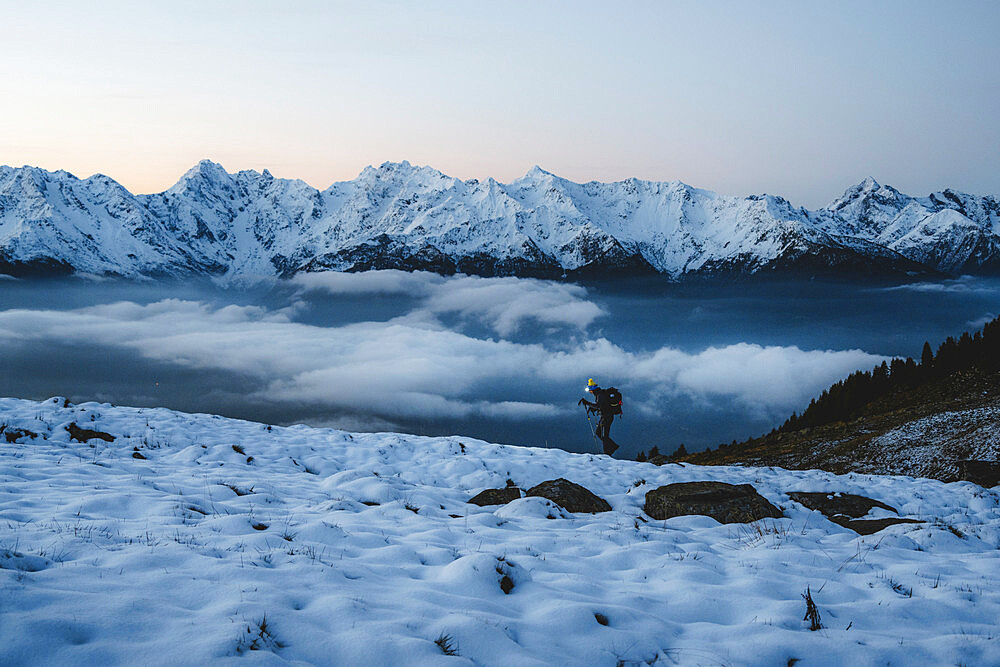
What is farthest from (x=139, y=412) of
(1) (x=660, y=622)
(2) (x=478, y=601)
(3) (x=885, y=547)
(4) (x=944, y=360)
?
(4) (x=944, y=360)

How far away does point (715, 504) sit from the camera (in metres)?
11.1

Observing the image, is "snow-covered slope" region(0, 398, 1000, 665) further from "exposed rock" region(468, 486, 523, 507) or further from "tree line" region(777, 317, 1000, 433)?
"tree line" region(777, 317, 1000, 433)

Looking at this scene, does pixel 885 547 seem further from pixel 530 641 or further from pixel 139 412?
pixel 139 412

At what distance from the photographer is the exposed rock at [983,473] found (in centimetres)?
1890

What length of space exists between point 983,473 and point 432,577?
22.7 m

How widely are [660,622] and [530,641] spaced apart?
157 centimetres

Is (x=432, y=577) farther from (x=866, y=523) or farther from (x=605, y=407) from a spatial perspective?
(x=605, y=407)

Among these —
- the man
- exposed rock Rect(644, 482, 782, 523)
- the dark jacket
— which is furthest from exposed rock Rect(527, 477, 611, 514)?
the dark jacket

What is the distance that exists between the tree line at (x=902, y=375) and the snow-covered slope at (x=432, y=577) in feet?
165

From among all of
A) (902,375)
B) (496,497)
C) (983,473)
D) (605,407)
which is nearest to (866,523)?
(496,497)

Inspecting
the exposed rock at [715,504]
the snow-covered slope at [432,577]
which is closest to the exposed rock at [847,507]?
the snow-covered slope at [432,577]

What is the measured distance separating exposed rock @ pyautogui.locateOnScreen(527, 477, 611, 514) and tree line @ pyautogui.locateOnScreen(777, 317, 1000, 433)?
49.0 metres

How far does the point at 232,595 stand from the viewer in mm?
5133

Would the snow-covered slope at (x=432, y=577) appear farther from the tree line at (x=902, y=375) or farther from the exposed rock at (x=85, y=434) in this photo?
the tree line at (x=902, y=375)
